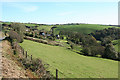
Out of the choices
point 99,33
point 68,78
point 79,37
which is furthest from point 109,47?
point 99,33

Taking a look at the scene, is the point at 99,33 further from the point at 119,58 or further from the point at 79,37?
the point at 119,58

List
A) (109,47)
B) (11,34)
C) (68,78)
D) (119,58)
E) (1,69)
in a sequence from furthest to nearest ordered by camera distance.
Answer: (109,47) < (119,58) < (11,34) < (68,78) < (1,69)

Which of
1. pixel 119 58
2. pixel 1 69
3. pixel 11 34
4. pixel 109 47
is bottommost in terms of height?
pixel 119 58

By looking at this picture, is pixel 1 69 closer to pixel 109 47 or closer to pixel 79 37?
pixel 109 47

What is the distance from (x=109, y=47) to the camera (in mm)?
46938

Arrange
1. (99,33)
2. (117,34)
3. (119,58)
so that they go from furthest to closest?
(99,33) → (117,34) → (119,58)

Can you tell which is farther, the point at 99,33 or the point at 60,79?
the point at 99,33

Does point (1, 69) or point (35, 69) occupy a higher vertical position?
point (1, 69)

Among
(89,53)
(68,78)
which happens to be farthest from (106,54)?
(68,78)

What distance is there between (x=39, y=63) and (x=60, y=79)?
410 centimetres

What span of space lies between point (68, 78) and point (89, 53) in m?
35.7

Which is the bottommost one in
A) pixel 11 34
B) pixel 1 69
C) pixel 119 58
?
pixel 119 58

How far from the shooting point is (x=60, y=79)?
40.8 feet

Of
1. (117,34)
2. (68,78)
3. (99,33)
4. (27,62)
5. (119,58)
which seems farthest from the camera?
(99,33)
